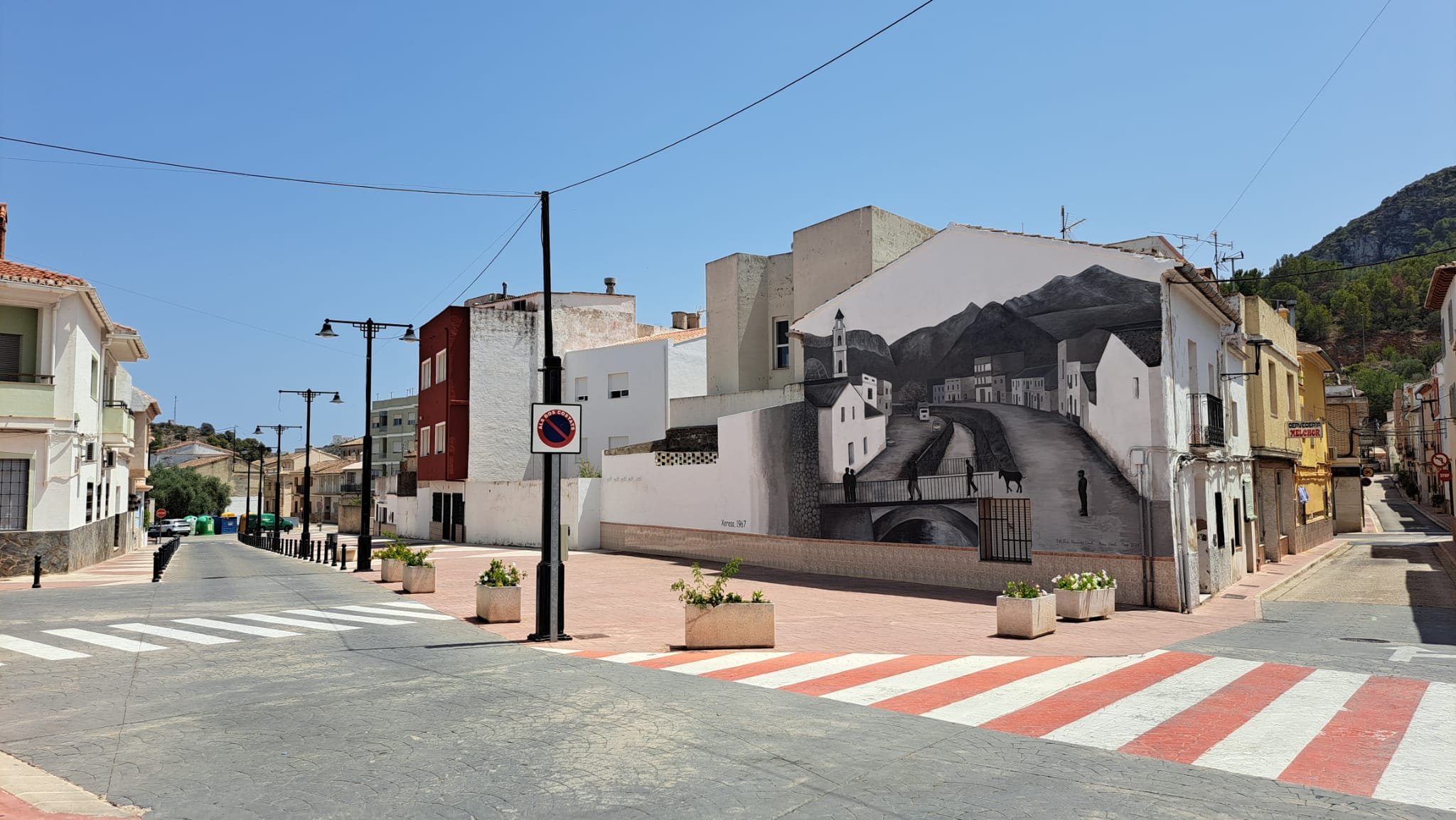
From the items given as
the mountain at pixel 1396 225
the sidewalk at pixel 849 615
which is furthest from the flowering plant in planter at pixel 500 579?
the mountain at pixel 1396 225

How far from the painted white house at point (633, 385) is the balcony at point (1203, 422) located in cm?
2173

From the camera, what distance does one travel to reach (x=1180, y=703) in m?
8.84

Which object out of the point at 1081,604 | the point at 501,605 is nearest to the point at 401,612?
the point at 501,605

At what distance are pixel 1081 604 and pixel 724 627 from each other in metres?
6.55

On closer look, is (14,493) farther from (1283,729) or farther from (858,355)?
(1283,729)

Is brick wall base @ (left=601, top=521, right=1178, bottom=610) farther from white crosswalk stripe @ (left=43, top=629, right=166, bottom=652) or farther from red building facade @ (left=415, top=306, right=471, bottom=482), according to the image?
red building facade @ (left=415, top=306, right=471, bottom=482)

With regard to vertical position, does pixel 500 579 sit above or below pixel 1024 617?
above

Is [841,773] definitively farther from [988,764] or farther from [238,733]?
[238,733]

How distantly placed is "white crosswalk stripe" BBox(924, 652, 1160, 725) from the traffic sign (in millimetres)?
6330

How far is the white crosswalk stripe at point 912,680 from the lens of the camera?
912cm

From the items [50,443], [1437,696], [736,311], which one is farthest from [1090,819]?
[736,311]

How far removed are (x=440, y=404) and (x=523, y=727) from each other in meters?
37.8

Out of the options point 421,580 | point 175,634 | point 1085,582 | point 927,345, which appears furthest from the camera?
point 927,345

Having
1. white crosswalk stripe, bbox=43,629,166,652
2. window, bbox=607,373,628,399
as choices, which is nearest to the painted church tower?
white crosswalk stripe, bbox=43,629,166,652
